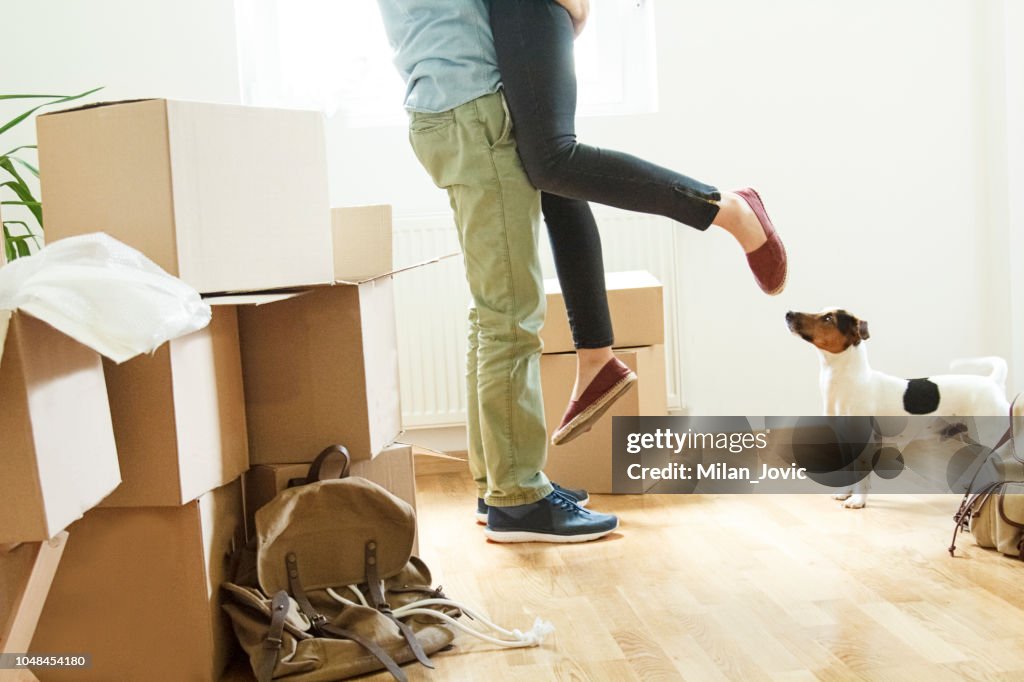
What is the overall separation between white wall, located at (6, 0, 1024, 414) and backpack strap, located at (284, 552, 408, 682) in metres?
1.55

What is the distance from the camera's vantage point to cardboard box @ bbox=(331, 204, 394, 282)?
1855 millimetres

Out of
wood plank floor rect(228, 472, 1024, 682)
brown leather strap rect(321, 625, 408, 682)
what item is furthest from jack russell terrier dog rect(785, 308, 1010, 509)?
brown leather strap rect(321, 625, 408, 682)

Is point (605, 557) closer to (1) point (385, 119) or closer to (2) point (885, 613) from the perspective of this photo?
(2) point (885, 613)

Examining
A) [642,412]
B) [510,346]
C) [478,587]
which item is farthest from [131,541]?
[642,412]

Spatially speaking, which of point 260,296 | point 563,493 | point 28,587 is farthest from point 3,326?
point 563,493

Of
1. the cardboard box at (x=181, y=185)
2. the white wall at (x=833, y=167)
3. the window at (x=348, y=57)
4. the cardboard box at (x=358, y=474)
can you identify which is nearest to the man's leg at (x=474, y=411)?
the cardboard box at (x=358, y=474)

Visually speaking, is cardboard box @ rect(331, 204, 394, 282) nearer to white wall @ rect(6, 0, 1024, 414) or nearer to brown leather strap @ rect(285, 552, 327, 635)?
brown leather strap @ rect(285, 552, 327, 635)

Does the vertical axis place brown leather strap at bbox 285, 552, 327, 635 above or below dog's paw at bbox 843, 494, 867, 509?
above

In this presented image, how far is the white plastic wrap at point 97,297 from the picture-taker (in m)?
1.06

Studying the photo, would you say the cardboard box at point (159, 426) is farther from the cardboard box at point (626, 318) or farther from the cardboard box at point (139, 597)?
the cardboard box at point (626, 318)

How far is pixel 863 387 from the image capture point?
2.22m

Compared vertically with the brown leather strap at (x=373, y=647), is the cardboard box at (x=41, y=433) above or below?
above

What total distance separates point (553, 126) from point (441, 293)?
3.79 ft

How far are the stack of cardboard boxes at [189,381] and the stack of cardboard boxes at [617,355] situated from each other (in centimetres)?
82
